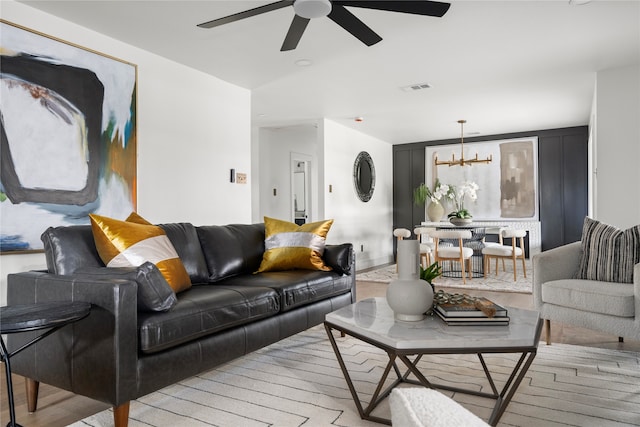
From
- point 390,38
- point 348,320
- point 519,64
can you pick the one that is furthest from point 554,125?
point 348,320

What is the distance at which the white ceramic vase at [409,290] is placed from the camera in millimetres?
1953

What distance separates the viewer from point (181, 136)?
13.8ft

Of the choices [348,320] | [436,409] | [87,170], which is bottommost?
[348,320]

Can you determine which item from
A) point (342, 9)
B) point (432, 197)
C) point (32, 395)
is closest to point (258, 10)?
point (342, 9)

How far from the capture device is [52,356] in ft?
6.53

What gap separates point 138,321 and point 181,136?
2629 millimetres

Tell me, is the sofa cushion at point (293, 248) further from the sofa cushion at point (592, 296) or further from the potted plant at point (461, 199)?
the potted plant at point (461, 199)

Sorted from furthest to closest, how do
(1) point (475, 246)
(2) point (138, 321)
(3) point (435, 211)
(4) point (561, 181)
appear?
(3) point (435, 211) < (4) point (561, 181) < (1) point (475, 246) < (2) point (138, 321)

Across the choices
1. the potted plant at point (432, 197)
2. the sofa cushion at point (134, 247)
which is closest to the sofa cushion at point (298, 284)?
the sofa cushion at point (134, 247)

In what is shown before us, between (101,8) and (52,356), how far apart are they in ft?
8.00

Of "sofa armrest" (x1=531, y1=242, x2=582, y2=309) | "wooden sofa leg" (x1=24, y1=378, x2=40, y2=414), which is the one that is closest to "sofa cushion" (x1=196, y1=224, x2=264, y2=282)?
"wooden sofa leg" (x1=24, y1=378, x2=40, y2=414)

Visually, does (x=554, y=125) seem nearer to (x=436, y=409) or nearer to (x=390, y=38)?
(x=390, y=38)

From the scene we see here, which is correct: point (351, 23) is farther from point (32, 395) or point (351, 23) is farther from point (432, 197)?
point (432, 197)

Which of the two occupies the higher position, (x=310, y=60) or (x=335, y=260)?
(x=310, y=60)
